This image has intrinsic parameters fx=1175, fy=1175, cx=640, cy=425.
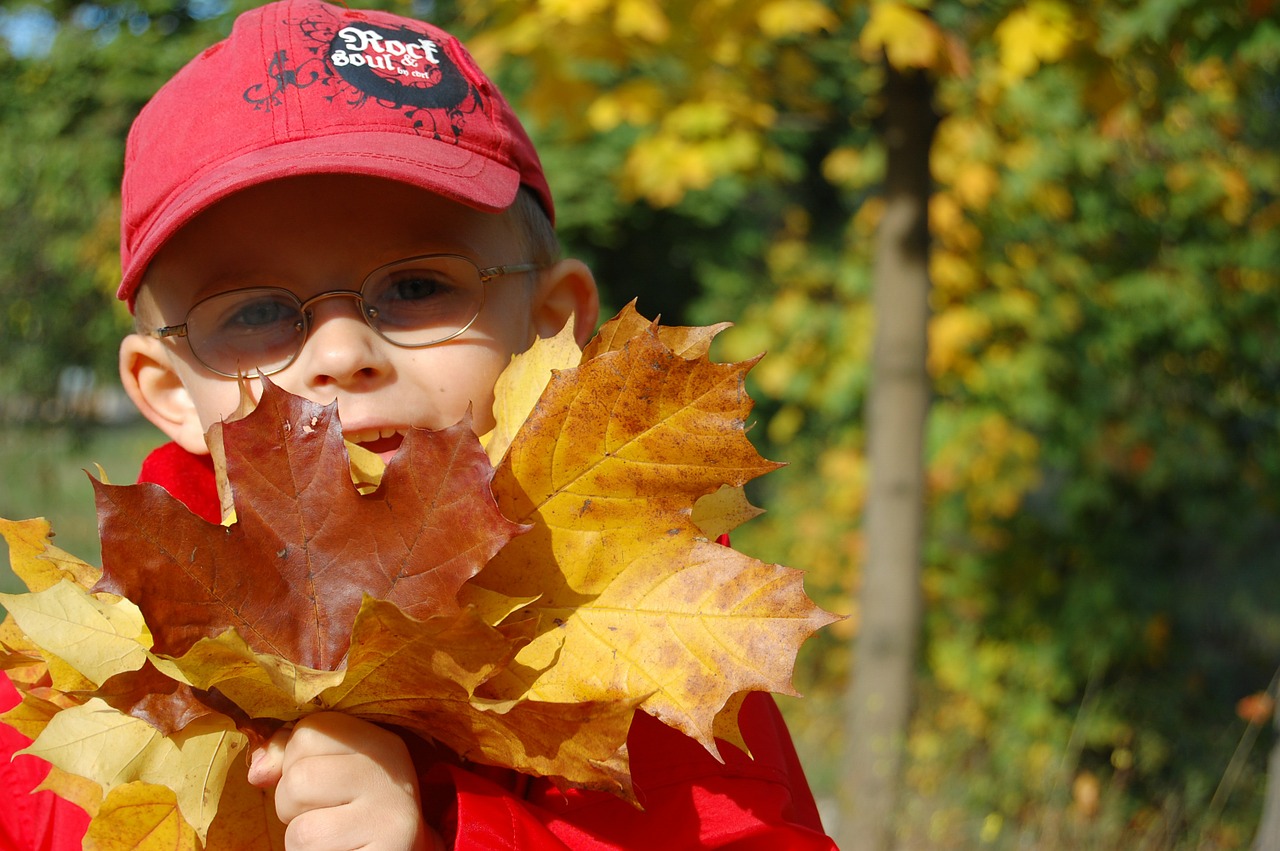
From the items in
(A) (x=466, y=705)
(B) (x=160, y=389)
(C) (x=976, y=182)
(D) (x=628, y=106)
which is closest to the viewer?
(A) (x=466, y=705)

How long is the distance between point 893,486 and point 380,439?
9.04ft

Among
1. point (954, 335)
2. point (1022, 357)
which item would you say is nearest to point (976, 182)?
point (954, 335)

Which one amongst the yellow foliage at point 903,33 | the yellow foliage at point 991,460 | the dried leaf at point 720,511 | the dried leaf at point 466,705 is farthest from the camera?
the yellow foliage at point 991,460

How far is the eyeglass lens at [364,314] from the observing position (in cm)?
130

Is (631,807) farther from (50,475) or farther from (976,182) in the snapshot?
(50,475)

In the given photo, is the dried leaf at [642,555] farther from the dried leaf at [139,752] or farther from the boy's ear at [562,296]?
the boy's ear at [562,296]

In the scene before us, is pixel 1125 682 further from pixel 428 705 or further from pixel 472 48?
pixel 428 705

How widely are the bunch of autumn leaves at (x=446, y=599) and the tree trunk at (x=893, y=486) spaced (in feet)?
9.08

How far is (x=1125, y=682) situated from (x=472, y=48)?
3.83m

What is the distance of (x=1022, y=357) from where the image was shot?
5105 millimetres

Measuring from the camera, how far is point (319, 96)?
1.32 m

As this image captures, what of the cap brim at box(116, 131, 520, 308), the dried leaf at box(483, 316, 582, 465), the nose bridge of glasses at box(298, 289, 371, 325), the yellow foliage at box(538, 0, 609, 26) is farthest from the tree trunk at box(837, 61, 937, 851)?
the dried leaf at box(483, 316, 582, 465)

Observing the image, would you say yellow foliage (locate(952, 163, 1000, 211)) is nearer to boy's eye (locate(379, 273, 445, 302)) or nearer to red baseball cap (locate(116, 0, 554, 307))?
red baseball cap (locate(116, 0, 554, 307))

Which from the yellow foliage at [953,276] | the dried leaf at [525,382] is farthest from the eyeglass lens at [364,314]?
the yellow foliage at [953,276]
